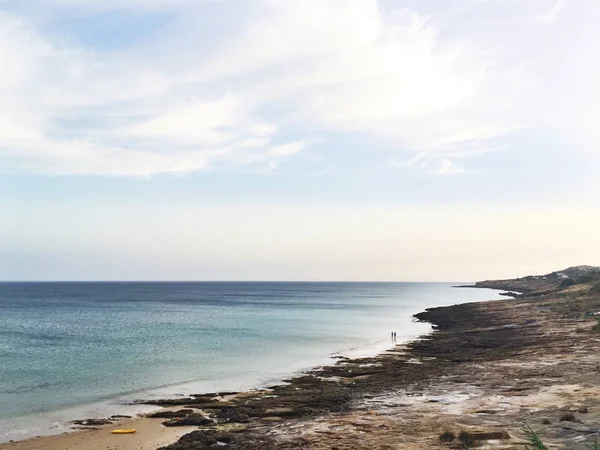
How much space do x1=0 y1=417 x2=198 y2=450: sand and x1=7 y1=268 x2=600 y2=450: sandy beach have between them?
0.05m

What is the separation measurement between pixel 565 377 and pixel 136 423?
2227cm

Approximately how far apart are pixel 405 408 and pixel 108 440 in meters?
13.5

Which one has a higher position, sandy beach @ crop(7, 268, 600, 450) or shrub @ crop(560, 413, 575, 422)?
shrub @ crop(560, 413, 575, 422)

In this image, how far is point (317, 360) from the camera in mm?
44375

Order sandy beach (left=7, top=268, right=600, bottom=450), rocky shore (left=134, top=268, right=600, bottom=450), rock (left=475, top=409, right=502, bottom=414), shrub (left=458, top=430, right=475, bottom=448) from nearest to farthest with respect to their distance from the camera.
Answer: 1. shrub (left=458, top=430, right=475, bottom=448)
2. rocky shore (left=134, top=268, right=600, bottom=450)
3. sandy beach (left=7, top=268, right=600, bottom=450)
4. rock (left=475, top=409, right=502, bottom=414)

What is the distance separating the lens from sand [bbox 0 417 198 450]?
20594mm

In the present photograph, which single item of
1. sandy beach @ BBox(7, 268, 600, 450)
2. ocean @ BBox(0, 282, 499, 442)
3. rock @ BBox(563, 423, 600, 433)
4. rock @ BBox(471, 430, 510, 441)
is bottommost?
ocean @ BBox(0, 282, 499, 442)

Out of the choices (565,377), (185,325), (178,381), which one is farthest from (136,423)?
(185,325)

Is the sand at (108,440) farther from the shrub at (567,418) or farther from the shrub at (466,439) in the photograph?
the shrub at (567,418)

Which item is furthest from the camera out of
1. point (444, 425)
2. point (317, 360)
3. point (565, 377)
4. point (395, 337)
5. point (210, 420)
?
point (395, 337)

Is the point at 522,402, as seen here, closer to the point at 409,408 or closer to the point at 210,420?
the point at 409,408

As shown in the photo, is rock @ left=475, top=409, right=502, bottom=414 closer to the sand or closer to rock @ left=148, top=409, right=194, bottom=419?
the sand

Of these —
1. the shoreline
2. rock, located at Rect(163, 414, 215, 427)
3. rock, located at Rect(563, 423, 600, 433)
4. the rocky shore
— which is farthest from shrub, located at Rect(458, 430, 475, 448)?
the shoreline

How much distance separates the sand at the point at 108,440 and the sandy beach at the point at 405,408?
0.05 m
